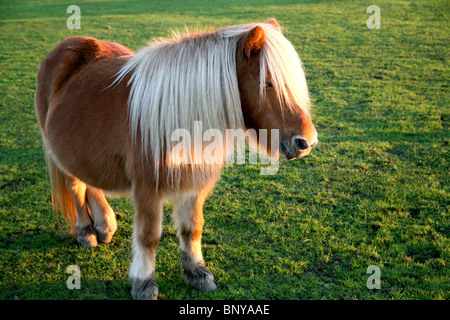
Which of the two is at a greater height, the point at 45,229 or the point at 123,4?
the point at 123,4

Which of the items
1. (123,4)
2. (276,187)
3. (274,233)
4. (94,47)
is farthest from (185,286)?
(123,4)

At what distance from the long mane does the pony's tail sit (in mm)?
1634

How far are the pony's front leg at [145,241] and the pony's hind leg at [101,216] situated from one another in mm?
1031

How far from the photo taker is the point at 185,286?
352cm

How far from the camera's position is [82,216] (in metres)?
4.18

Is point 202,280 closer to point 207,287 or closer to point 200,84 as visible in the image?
point 207,287

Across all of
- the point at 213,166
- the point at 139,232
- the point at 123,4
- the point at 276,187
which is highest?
the point at 123,4

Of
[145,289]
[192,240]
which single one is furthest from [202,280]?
[145,289]

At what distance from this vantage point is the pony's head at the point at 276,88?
8.46 feet

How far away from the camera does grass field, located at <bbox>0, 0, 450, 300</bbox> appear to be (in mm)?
3488

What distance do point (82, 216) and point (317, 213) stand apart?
8.88ft

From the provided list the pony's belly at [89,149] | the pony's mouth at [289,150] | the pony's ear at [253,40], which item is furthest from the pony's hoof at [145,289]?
the pony's ear at [253,40]

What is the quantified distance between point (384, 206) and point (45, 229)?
4.00 meters
